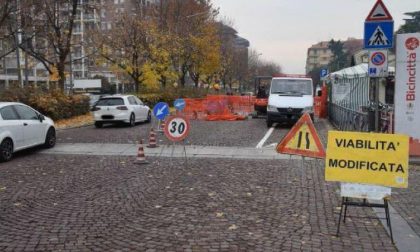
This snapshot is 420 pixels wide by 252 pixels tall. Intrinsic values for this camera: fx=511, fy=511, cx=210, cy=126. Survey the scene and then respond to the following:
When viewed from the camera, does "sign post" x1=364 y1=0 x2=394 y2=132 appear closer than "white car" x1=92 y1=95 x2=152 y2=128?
Yes

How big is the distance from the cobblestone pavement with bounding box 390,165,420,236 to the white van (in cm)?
1082

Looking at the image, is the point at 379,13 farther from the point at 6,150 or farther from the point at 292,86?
the point at 292,86

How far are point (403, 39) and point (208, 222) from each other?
787 centimetres

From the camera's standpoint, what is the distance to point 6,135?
475 inches

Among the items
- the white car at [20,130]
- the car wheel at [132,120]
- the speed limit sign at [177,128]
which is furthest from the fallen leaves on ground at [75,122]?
the speed limit sign at [177,128]

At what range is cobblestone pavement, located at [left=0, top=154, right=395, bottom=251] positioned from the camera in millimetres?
5738

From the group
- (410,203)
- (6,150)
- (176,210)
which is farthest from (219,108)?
(176,210)

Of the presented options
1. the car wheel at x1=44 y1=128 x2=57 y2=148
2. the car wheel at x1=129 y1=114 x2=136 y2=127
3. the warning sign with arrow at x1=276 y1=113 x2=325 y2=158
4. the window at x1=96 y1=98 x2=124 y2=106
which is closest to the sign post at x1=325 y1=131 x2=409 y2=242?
the warning sign with arrow at x1=276 y1=113 x2=325 y2=158

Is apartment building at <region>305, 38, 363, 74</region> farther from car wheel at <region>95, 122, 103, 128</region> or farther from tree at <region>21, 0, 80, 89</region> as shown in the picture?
car wheel at <region>95, 122, 103, 128</region>

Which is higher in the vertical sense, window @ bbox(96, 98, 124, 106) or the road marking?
window @ bbox(96, 98, 124, 106)

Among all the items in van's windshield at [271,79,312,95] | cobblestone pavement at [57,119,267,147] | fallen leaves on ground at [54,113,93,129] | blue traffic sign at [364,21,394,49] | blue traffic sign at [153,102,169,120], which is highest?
blue traffic sign at [364,21,394,49]

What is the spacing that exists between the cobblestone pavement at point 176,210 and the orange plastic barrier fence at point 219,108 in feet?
50.1

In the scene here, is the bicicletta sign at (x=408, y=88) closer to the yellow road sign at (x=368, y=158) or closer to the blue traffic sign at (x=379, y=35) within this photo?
the blue traffic sign at (x=379, y=35)

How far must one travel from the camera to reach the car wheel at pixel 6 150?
11.9 meters
